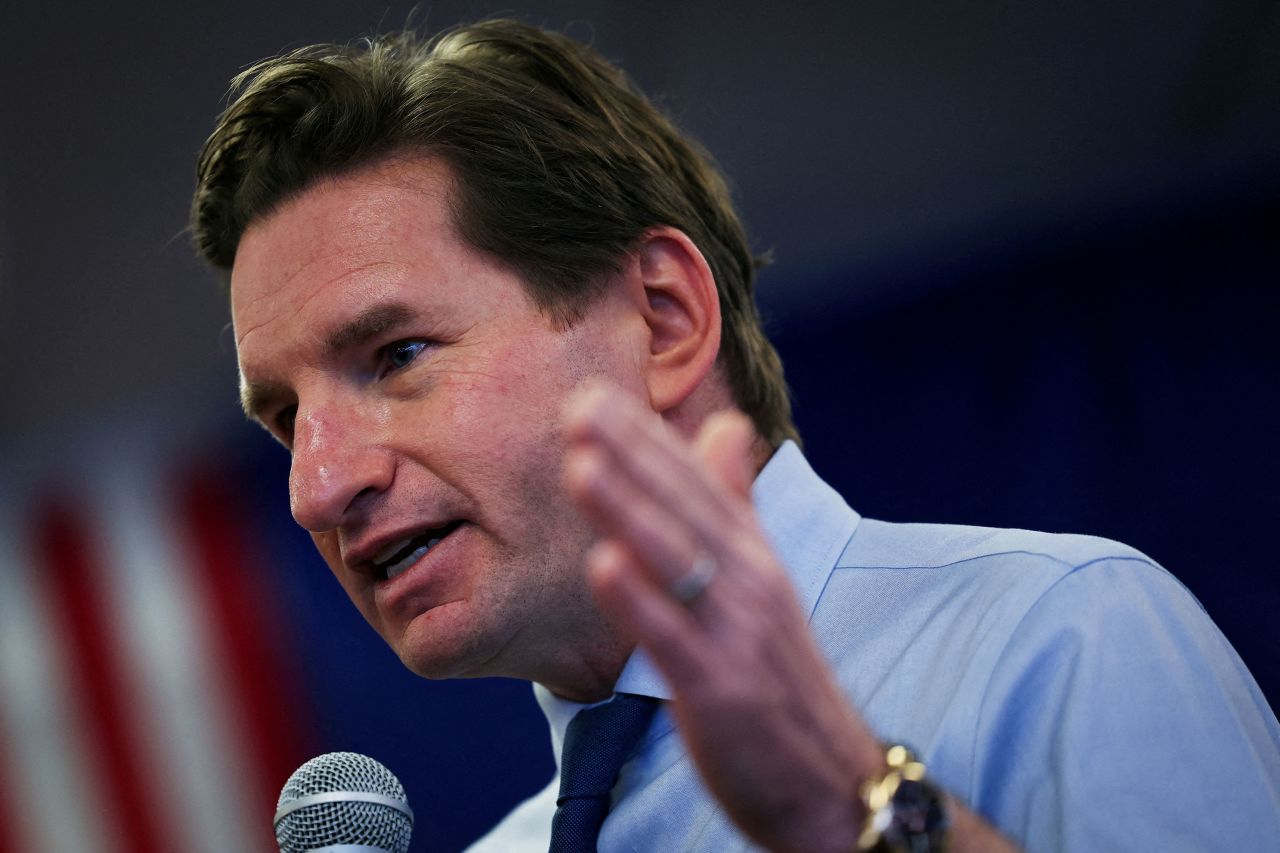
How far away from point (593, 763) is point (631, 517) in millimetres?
735

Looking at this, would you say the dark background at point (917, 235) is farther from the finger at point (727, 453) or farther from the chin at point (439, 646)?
the finger at point (727, 453)

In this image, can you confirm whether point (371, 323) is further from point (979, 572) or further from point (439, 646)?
point (979, 572)

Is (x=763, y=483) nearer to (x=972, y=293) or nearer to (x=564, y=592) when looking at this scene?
(x=564, y=592)

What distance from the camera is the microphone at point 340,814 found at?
44.6 inches

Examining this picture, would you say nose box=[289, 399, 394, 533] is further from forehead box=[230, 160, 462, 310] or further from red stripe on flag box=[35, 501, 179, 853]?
red stripe on flag box=[35, 501, 179, 853]

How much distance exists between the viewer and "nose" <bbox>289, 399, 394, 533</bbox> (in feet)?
4.20

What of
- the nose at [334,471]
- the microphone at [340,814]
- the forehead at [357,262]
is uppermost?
the forehead at [357,262]

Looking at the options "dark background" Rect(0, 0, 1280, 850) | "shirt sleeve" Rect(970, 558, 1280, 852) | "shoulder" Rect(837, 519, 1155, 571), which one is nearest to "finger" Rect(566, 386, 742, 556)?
"shirt sleeve" Rect(970, 558, 1280, 852)

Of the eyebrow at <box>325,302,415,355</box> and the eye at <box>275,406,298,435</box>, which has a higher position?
the eyebrow at <box>325,302,415,355</box>

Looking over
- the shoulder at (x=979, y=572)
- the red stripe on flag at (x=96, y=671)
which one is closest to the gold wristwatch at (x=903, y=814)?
the shoulder at (x=979, y=572)

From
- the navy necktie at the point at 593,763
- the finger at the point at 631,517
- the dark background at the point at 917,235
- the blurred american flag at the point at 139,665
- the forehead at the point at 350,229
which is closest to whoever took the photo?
the finger at the point at 631,517

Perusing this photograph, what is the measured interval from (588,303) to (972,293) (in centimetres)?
221

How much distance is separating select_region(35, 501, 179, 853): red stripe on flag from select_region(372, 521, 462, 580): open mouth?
3272mm

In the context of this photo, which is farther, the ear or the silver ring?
the ear
